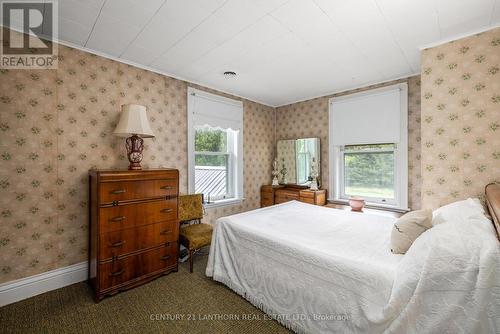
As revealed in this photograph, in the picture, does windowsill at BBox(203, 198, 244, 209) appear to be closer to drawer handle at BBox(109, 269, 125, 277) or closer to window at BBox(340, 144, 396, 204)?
drawer handle at BBox(109, 269, 125, 277)

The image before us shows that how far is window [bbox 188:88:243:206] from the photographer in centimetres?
354

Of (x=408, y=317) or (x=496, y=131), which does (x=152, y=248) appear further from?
(x=496, y=131)

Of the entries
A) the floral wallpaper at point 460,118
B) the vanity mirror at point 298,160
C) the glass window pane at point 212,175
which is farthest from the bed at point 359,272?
the vanity mirror at point 298,160

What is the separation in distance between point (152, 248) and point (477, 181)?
11.3ft

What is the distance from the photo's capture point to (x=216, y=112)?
151 inches

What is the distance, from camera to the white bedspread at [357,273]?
3.53ft

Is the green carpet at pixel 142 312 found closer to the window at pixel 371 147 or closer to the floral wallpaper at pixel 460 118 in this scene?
the floral wallpaper at pixel 460 118

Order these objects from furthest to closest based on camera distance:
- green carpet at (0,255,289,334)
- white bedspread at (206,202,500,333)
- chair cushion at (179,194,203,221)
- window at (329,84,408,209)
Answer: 1. window at (329,84,408,209)
2. chair cushion at (179,194,203,221)
3. green carpet at (0,255,289,334)
4. white bedspread at (206,202,500,333)

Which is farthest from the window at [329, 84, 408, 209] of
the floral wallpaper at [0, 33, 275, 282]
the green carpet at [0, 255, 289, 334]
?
the floral wallpaper at [0, 33, 275, 282]

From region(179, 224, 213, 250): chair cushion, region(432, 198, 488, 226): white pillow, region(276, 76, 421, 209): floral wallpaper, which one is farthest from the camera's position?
region(276, 76, 421, 209): floral wallpaper

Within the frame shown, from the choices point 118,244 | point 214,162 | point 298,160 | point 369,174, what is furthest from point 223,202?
point 369,174

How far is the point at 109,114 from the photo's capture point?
2.71m

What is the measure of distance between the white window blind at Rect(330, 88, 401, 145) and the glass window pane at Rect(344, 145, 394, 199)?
0.28 m

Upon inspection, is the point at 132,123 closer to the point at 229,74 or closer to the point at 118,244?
the point at 118,244
